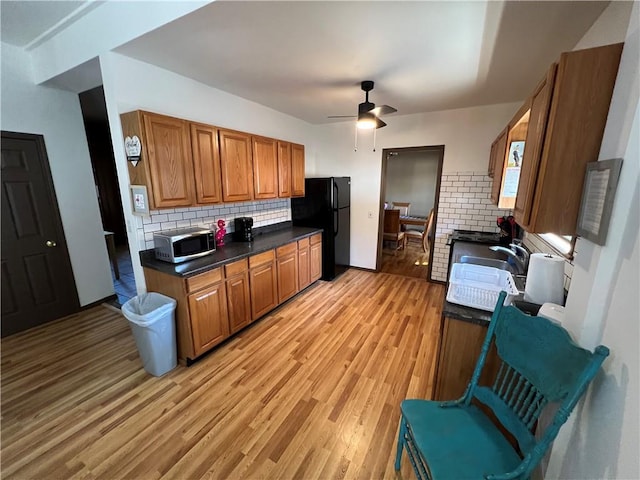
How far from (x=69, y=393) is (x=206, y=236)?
1.56 metres

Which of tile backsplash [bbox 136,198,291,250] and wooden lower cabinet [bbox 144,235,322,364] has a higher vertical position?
tile backsplash [bbox 136,198,291,250]

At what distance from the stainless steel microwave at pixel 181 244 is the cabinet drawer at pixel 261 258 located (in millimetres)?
448

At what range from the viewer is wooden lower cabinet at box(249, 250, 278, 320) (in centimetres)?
275

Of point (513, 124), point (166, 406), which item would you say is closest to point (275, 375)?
point (166, 406)

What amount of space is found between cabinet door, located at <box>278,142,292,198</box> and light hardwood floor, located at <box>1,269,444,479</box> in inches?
65.4

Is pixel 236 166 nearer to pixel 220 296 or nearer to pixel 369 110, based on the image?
pixel 220 296

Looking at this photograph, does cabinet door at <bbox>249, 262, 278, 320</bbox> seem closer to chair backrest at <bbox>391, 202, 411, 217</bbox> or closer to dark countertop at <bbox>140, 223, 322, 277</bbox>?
dark countertop at <bbox>140, 223, 322, 277</bbox>

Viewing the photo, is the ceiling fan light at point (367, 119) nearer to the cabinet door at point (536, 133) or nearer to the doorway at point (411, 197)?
the cabinet door at point (536, 133)

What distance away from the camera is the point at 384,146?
4020mm

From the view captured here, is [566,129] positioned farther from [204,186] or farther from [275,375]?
[204,186]

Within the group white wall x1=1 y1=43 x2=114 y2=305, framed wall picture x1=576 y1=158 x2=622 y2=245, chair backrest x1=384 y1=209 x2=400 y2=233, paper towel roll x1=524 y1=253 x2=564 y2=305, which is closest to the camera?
framed wall picture x1=576 y1=158 x2=622 y2=245

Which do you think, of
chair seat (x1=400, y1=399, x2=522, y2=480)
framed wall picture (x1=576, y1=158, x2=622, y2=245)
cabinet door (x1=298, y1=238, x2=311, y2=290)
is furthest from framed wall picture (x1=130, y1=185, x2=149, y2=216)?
framed wall picture (x1=576, y1=158, x2=622, y2=245)

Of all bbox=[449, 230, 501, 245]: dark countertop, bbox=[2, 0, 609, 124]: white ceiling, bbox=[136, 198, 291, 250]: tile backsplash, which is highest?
bbox=[2, 0, 609, 124]: white ceiling

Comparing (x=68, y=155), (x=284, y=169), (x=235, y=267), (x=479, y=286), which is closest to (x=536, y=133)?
(x=479, y=286)
